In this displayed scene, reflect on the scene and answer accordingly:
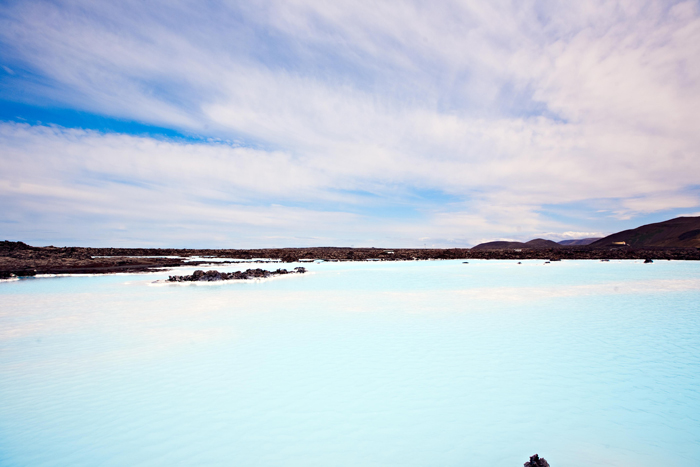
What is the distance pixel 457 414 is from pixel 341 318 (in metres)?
6.28

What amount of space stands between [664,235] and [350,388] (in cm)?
12424

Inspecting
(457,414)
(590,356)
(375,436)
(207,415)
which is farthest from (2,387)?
(590,356)

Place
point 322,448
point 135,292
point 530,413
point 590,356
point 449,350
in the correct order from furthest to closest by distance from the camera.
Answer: point 135,292
point 449,350
point 590,356
point 530,413
point 322,448

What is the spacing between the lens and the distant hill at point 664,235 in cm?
8069

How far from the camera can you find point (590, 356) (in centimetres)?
670

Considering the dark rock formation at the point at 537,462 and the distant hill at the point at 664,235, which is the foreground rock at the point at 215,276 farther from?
the distant hill at the point at 664,235

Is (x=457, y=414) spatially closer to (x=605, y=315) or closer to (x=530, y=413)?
(x=530, y=413)

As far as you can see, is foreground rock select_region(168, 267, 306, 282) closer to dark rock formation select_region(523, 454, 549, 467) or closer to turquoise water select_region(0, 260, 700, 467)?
turquoise water select_region(0, 260, 700, 467)

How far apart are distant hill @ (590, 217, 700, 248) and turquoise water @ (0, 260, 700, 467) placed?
96011 mm

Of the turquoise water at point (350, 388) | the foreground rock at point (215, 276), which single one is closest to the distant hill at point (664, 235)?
the foreground rock at point (215, 276)

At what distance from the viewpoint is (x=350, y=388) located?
5477 mm

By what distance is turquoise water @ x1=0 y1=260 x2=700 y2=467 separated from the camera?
3.79 metres

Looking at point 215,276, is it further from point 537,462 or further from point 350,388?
point 537,462

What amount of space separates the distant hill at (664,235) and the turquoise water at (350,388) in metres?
96.0
